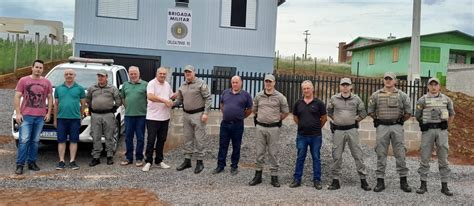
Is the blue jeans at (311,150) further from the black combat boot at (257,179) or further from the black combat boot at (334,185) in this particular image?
the black combat boot at (257,179)

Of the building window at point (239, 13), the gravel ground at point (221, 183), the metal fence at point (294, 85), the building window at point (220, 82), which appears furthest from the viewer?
the building window at point (239, 13)

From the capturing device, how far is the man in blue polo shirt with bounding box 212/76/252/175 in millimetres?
7672

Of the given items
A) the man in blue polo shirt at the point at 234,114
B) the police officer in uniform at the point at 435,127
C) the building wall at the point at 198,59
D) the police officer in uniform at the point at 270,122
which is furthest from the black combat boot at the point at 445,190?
the building wall at the point at 198,59

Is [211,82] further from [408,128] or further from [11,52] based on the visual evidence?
[11,52]

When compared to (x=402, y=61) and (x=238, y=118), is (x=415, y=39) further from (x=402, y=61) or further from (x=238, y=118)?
(x=402, y=61)

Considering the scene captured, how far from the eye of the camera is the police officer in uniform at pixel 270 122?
7312 mm

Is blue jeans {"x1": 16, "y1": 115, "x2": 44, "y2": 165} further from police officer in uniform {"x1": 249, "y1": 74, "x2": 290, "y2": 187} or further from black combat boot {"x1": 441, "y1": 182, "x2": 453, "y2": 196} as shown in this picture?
black combat boot {"x1": 441, "y1": 182, "x2": 453, "y2": 196}

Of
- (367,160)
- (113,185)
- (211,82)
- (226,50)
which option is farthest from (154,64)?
(113,185)

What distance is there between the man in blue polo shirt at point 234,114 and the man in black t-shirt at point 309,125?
3.05 feet

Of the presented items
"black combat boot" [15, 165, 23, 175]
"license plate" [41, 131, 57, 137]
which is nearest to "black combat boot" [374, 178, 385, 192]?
"license plate" [41, 131, 57, 137]

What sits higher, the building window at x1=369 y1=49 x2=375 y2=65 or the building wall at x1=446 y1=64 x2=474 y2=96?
the building window at x1=369 y1=49 x2=375 y2=65

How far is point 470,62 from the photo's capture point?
114 feet

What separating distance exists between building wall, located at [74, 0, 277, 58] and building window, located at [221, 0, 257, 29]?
0.58 feet

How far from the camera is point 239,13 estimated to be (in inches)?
725
